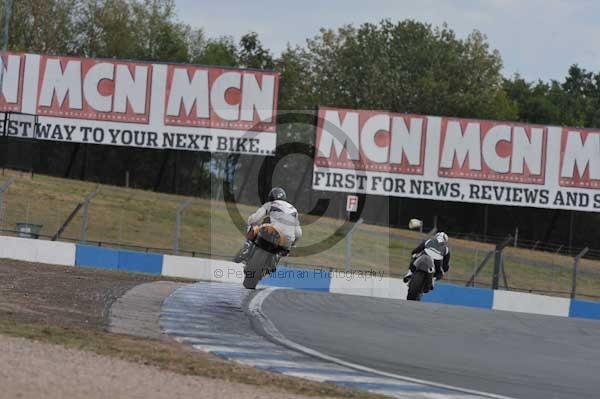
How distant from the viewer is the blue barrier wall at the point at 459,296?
26031 millimetres

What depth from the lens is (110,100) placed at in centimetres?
4316

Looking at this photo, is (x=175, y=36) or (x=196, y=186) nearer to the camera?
(x=196, y=186)

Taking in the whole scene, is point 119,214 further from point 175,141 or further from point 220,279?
point 220,279

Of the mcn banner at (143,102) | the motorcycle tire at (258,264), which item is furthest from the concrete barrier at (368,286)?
the mcn banner at (143,102)

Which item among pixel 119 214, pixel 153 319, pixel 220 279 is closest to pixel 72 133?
pixel 119 214

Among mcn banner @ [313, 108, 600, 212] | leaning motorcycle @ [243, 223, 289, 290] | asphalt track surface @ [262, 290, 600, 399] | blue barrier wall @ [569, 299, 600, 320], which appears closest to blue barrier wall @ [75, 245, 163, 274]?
asphalt track surface @ [262, 290, 600, 399]

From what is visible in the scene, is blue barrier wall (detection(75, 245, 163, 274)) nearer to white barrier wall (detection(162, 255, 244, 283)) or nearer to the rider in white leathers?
white barrier wall (detection(162, 255, 244, 283))

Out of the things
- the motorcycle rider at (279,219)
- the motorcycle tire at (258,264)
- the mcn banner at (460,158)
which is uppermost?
the mcn banner at (460,158)

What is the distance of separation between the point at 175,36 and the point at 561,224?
108 ft

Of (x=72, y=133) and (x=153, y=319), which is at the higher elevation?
(x=72, y=133)

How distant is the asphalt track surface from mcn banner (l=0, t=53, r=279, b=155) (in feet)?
87.5

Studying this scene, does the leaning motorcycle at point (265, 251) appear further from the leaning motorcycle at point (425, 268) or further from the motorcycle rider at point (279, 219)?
the leaning motorcycle at point (425, 268)

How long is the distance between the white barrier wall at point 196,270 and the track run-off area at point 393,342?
8.22 m

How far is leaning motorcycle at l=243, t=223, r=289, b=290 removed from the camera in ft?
50.8
